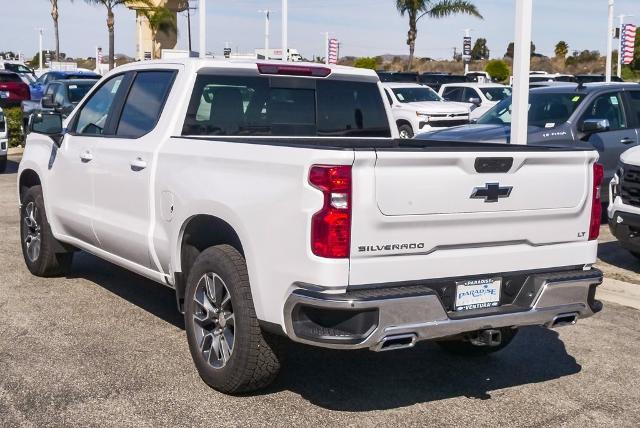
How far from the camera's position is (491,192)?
4848 mm

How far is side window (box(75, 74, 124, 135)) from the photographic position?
7023mm

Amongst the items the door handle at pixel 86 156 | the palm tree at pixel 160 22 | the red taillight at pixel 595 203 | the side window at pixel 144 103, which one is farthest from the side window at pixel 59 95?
the palm tree at pixel 160 22

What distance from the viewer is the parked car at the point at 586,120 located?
1201 cm

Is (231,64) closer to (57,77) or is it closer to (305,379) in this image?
(305,379)

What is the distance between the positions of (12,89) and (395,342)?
1044 inches

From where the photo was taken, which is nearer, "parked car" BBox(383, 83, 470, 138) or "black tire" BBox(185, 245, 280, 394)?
"black tire" BBox(185, 245, 280, 394)

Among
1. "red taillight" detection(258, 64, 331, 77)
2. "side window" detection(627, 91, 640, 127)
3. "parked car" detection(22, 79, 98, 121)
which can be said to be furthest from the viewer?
"parked car" detection(22, 79, 98, 121)

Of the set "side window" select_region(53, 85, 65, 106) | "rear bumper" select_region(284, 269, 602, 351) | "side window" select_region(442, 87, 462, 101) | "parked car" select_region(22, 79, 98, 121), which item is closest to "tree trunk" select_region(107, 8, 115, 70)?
"side window" select_region(442, 87, 462, 101)

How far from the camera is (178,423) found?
16.0 ft

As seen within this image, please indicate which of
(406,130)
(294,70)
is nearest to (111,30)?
(406,130)

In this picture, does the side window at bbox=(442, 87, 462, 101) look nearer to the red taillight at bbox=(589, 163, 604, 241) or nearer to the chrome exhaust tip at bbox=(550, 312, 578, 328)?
the red taillight at bbox=(589, 163, 604, 241)

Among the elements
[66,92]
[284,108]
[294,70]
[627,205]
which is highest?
[294,70]

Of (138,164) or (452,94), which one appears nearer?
(138,164)

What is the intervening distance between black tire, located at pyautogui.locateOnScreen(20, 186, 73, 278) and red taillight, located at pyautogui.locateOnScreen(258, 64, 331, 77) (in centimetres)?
268
